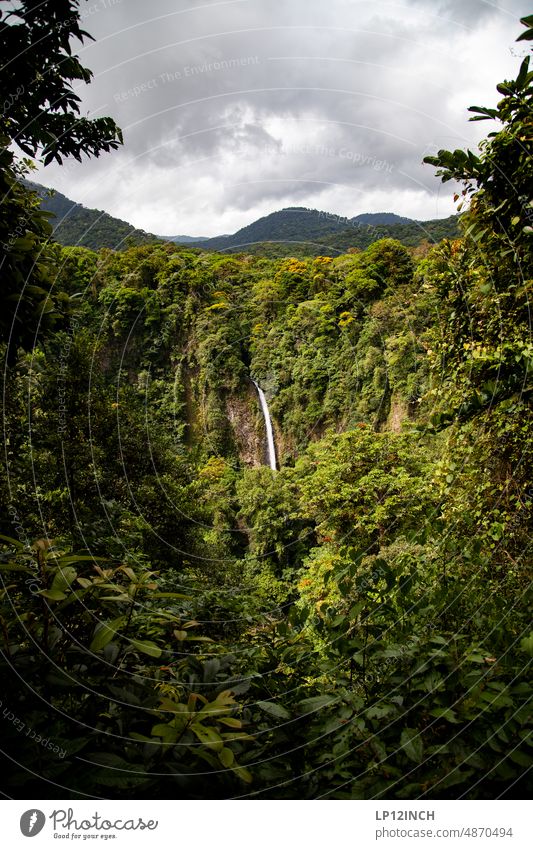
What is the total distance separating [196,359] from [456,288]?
74.7 ft

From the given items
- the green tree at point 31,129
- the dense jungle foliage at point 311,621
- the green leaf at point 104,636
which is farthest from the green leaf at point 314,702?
the green tree at point 31,129

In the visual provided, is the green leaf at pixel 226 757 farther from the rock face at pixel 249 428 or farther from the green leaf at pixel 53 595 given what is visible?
the rock face at pixel 249 428

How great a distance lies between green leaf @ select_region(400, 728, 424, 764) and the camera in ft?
3.60

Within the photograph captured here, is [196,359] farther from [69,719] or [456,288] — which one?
[69,719]

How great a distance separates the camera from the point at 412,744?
1133mm

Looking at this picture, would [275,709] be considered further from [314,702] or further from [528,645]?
[528,645]

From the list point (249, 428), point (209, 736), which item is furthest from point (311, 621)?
point (249, 428)

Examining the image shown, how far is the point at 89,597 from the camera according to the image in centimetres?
152

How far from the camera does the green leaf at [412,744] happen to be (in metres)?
1.10

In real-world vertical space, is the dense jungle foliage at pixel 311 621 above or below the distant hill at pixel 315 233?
below

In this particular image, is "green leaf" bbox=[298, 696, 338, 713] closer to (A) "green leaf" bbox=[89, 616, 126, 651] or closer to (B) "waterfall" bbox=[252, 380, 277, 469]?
(A) "green leaf" bbox=[89, 616, 126, 651]

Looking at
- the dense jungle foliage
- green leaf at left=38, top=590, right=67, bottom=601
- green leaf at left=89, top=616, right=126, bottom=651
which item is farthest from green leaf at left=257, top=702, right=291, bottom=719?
green leaf at left=38, top=590, right=67, bottom=601

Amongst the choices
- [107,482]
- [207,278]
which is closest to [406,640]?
[107,482]

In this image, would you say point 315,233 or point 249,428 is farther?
Result: point 249,428
